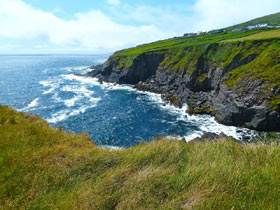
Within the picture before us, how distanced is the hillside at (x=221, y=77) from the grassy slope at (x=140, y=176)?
118 ft

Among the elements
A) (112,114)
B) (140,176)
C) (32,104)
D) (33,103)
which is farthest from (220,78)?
(33,103)

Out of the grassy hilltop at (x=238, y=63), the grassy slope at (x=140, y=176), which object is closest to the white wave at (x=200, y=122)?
the grassy hilltop at (x=238, y=63)

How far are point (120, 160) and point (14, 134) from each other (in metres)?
5.01

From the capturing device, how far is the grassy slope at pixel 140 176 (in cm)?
406

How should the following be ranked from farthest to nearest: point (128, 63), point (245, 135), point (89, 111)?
point (128, 63) < point (89, 111) < point (245, 135)

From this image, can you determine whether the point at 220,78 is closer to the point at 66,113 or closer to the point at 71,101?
the point at 66,113

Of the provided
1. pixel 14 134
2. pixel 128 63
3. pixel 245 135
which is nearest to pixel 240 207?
pixel 14 134

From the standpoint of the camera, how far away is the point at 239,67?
168 ft

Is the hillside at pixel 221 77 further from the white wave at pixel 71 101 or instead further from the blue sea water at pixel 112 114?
the white wave at pixel 71 101

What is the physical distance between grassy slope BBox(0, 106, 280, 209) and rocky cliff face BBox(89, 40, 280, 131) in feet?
117

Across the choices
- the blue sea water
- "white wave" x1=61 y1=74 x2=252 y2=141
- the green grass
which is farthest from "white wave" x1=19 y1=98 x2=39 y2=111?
the green grass

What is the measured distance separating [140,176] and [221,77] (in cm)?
5580

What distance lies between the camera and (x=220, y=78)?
52656mm

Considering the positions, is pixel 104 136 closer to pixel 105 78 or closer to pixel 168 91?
pixel 168 91
